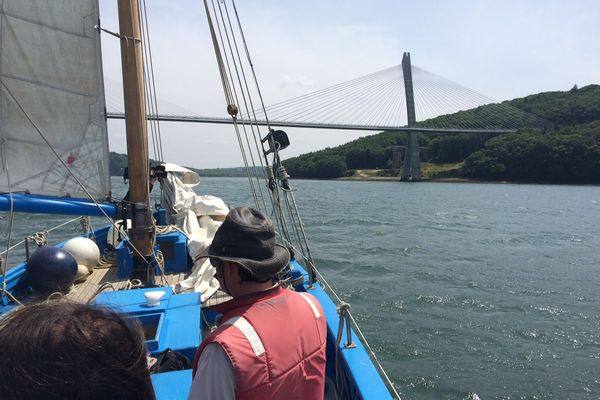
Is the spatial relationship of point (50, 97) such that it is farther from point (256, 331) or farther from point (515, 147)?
point (515, 147)

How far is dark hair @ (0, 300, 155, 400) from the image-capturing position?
59cm

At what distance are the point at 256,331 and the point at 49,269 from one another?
2.87m

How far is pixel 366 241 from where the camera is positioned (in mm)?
12547

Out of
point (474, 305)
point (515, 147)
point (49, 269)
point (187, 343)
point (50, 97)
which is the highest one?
point (515, 147)

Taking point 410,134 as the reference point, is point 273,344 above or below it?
below

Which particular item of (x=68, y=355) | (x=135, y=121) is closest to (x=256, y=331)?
(x=68, y=355)

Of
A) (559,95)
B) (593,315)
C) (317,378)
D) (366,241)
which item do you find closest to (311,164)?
(559,95)

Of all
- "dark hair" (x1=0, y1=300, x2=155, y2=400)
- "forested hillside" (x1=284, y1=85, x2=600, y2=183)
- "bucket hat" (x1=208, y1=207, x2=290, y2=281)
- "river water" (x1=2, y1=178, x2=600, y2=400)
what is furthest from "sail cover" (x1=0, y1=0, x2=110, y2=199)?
"forested hillside" (x1=284, y1=85, x2=600, y2=183)

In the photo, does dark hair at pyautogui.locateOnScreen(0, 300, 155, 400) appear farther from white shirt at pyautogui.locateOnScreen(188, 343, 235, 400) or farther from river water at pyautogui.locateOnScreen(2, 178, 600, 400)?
river water at pyautogui.locateOnScreen(2, 178, 600, 400)

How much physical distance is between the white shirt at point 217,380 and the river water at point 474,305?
374cm

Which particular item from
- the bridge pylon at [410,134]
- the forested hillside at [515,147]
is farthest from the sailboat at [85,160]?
the forested hillside at [515,147]

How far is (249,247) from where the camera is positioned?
1.24m

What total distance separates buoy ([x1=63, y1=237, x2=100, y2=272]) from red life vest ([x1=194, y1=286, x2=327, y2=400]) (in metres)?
3.26

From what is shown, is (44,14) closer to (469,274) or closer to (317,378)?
(317,378)
